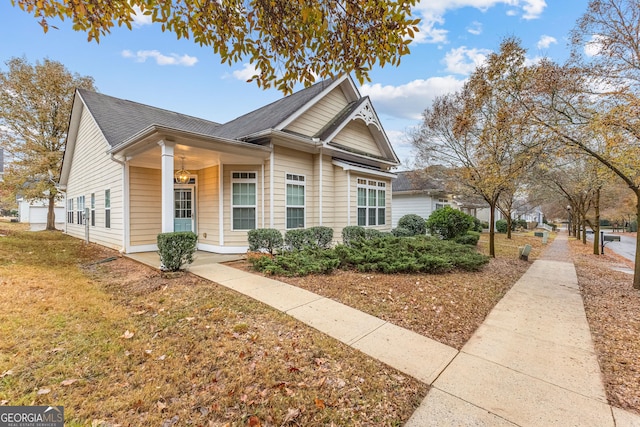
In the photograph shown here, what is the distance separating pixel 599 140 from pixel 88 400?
33.4 ft

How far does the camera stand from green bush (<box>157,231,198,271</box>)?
250 inches

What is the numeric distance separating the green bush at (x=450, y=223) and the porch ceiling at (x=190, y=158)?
932 centimetres

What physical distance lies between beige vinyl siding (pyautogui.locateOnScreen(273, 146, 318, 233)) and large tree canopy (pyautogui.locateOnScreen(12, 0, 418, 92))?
529 centimetres

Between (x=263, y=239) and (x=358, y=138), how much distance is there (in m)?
7.02

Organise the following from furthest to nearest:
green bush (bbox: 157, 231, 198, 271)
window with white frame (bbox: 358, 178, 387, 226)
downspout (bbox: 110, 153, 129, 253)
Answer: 1. window with white frame (bbox: 358, 178, 387, 226)
2. downspout (bbox: 110, 153, 129, 253)
3. green bush (bbox: 157, 231, 198, 271)

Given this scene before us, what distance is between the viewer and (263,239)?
320 inches

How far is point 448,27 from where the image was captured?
26.5 feet

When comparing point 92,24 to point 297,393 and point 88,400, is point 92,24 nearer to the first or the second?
point 88,400

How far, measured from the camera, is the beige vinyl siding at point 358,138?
1163cm

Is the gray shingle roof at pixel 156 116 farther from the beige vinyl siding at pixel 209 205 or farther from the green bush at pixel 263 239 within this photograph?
the green bush at pixel 263 239

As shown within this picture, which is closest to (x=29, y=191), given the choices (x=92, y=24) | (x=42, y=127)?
(x=42, y=127)

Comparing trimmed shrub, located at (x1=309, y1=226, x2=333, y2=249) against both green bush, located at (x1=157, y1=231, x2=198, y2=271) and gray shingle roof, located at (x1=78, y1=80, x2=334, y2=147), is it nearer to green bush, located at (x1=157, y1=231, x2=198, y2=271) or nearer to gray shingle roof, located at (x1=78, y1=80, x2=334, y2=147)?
gray shingle roof, located at (x1=78, y1=80, x2=334, y2=147)

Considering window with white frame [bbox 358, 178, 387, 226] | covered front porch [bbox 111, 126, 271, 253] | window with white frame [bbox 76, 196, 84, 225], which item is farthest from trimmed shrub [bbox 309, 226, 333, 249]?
window with white frame [bbox 76, 196, 84, 225]

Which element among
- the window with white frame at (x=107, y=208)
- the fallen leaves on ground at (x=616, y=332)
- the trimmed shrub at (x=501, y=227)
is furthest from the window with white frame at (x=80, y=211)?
the trimmed shrub at (x=501, y=227)
